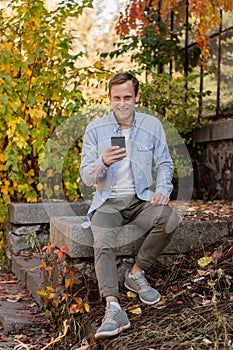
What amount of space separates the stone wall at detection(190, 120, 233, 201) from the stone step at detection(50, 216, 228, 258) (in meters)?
3.11

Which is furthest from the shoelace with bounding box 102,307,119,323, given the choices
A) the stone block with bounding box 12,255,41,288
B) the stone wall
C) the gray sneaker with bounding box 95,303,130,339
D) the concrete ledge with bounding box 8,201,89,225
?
the stone wall

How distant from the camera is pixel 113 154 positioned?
350cm

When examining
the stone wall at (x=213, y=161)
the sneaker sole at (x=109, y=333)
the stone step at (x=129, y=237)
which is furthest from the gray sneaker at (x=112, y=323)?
the stone wall at (x=213, y=161)

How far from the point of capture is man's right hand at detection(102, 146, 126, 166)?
3.49 meters

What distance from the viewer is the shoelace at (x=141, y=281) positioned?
366 centimetres

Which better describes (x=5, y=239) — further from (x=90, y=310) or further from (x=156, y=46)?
(x=156, y=46)

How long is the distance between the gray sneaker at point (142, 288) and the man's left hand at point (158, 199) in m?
0.44

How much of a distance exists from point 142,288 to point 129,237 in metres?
0.34

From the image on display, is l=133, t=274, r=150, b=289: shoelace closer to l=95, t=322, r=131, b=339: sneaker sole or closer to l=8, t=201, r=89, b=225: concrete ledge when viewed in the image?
l=95, t=322, r=131, b=339: sneaker sole

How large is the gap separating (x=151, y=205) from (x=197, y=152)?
452 centimetres

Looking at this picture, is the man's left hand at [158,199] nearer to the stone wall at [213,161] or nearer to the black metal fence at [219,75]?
the stone wall at [213,161]

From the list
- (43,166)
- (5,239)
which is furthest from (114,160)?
(5,239)

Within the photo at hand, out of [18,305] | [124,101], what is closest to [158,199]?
[124,101]

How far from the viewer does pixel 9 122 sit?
5953mm
